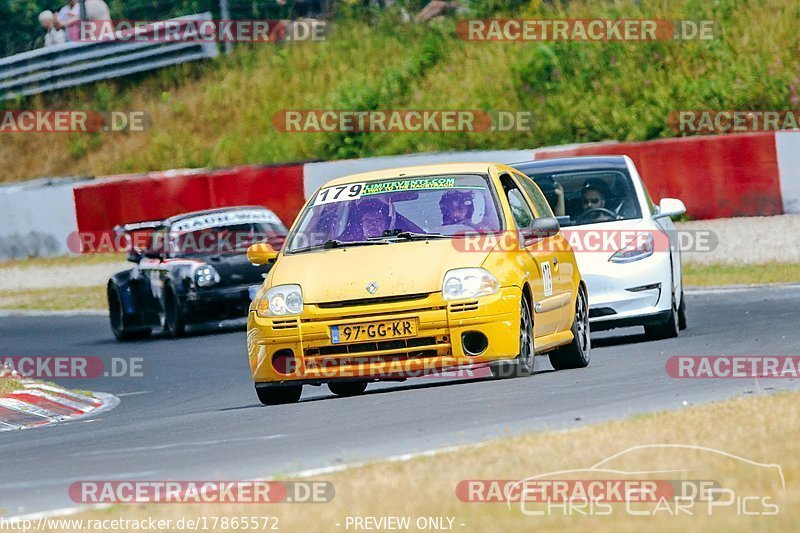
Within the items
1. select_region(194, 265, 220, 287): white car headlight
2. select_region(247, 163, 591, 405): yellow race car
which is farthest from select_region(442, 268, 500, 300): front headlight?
select_region(194, 265, 220, 287): white car headlight

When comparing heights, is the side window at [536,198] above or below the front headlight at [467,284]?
above

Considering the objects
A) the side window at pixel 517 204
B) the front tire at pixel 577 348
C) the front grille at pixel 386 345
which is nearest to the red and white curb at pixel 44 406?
the front grille at pixel 386 345

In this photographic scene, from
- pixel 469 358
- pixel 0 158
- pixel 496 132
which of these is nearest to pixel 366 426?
pixel 469 358

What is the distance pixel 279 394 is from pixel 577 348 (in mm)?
2188

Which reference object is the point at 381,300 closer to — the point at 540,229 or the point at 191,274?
the point at 540,229

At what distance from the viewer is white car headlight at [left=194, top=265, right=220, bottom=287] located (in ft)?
59.6

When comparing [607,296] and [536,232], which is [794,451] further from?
[607,296]

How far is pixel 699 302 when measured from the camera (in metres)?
17.5

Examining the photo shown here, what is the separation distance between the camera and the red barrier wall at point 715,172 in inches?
838

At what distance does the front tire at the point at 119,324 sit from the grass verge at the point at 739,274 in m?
6.13

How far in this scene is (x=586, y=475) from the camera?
6621 mm

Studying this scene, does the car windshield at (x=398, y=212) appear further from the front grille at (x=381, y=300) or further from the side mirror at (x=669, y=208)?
the side mirror at (x=669, y=208)

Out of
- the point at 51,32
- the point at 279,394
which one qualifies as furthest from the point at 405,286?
the point at 51,32

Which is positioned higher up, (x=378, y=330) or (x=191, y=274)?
(x=378, y=330)
